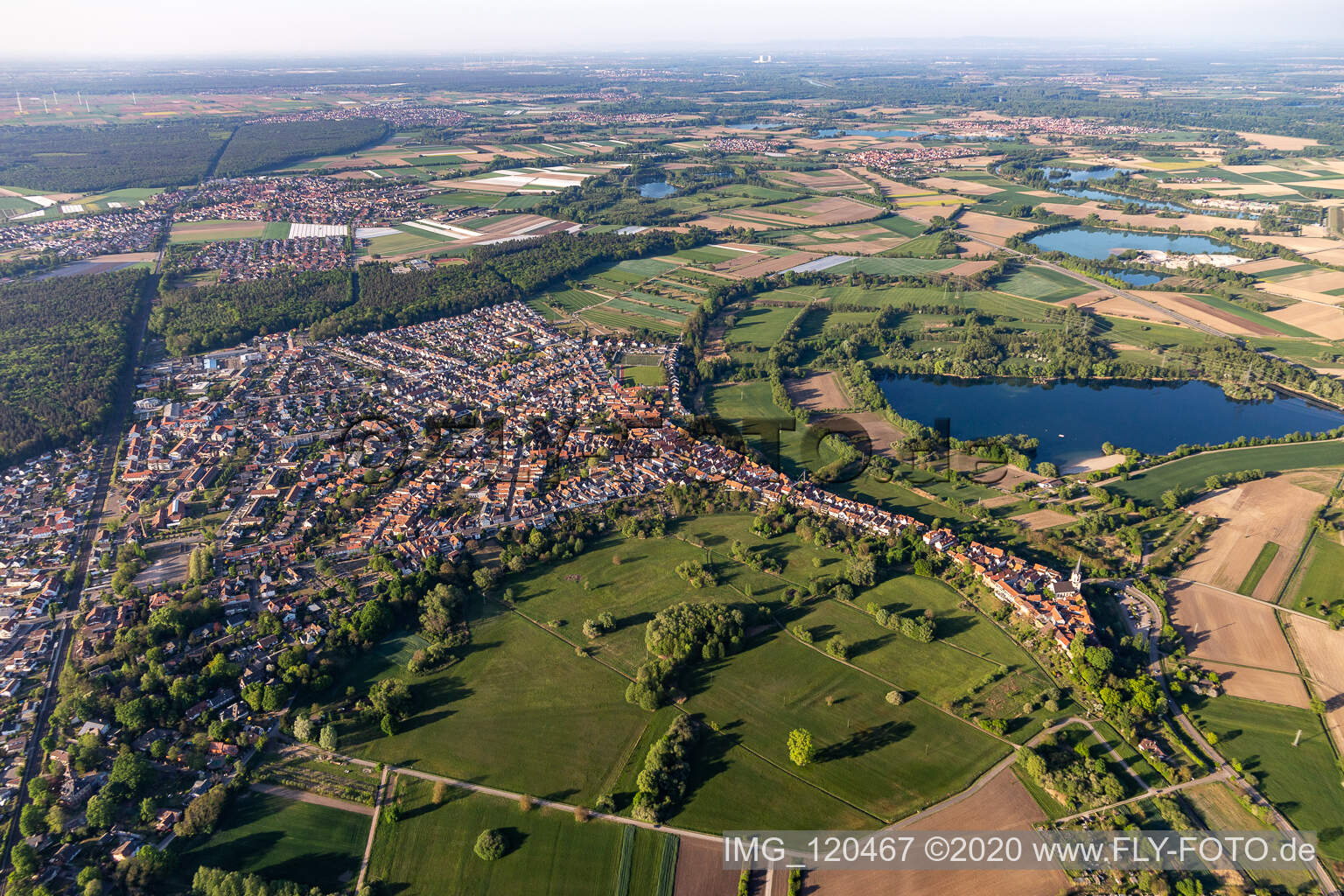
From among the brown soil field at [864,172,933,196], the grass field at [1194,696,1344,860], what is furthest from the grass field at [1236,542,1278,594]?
the brown soil field at [864,172,933,196]

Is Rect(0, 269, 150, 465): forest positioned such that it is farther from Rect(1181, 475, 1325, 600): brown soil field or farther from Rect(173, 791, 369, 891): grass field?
Rect(1181, 475, 1325, 600): brown soil field

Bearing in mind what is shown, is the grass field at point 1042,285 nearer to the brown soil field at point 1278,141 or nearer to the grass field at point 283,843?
the grass field at point 283,843

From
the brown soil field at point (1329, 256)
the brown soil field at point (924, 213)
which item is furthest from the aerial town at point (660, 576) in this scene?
the brown soil field at point (924, 213)

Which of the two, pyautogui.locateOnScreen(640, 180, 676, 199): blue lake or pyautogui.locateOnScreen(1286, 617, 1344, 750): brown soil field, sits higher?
pyautogui.locateOnScreen(640, 180, 676, 199): blue lake

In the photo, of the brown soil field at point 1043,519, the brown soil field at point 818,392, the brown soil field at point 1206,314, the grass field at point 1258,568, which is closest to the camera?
the grass field at point 1258,568

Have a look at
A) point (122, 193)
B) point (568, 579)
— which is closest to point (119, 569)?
point (568, 579)

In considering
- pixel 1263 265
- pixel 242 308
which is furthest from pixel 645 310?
pixel 1263 265
